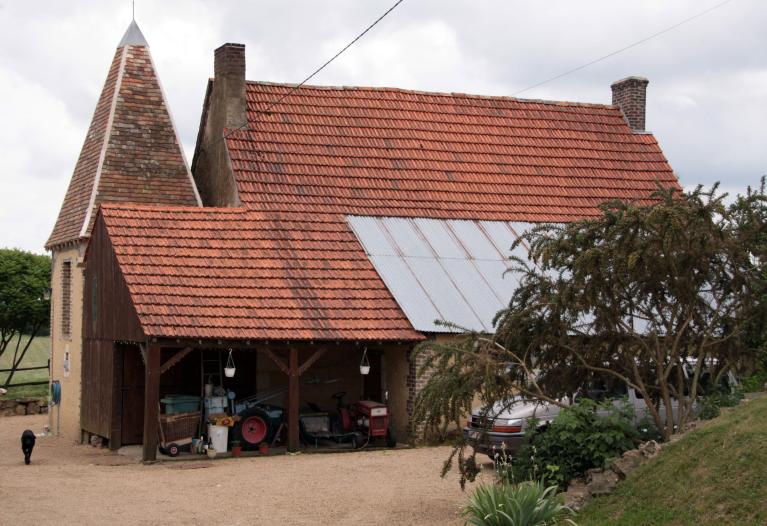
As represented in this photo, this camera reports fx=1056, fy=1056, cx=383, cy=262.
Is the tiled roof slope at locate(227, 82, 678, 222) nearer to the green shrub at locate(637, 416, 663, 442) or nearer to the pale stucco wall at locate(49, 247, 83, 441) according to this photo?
the pale stucco wall at locate(49, 247, 83, 441)

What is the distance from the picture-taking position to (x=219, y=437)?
1870cm

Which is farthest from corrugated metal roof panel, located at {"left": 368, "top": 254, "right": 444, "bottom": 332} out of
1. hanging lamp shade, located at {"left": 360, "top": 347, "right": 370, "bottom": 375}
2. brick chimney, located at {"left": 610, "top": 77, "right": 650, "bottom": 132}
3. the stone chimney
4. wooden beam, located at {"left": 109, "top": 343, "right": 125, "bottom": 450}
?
brick chimney, located at {"left": 610, "top": 77, "right": 650, "bottom": 132}

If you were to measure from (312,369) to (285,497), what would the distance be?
7.27 meters

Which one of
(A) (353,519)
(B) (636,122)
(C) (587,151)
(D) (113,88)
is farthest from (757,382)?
(D) (113,88)

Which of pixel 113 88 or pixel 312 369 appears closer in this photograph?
pixel 312 369

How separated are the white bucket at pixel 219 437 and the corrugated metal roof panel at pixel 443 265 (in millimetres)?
4126

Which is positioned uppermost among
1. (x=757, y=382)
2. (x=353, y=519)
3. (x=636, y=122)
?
(x=636, y=122)

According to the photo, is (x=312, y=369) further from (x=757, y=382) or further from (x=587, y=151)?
(x=587, y=151)

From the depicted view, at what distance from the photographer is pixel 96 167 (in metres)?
23.1

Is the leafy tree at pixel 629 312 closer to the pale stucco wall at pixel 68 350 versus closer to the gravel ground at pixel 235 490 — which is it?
the gravel ground at pixel 235 490

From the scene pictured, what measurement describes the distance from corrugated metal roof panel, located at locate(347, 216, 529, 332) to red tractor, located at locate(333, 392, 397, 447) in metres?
1.77

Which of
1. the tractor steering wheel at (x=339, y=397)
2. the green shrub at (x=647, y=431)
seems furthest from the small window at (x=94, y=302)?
the green shrub at (x=647, y=431)

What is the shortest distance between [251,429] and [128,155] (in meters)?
7.64

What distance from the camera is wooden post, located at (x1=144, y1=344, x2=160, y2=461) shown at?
17.9 metres
